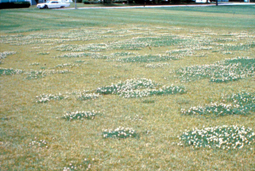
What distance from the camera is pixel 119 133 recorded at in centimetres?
673

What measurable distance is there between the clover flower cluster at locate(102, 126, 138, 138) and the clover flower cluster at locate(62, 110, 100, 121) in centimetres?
103

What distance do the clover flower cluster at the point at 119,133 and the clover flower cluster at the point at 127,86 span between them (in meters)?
3.02

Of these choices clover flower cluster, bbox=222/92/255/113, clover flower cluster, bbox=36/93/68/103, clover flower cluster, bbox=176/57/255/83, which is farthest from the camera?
clover flower cluster, bbox=176/57/255/83

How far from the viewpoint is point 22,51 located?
18953mm

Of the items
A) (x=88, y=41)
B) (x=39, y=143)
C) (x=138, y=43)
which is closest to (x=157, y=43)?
(x=138, y=43)

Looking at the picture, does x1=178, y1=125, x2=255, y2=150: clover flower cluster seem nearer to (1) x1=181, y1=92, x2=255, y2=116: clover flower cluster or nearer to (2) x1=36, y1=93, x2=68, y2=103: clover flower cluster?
(1) x1=181, y1=92, x2=255, y2=116: clover flower cluster

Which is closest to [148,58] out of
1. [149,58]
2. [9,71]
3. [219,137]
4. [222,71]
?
[149,58]

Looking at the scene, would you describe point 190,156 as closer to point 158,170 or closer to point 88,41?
point 158,170

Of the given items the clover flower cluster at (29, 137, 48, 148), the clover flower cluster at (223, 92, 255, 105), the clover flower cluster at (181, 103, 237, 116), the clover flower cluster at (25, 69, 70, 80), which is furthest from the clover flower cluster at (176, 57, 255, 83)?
the clover flower cluster at (29, 137, 48, 148)

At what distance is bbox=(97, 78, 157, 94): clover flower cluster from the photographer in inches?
392

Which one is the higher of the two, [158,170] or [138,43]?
[138,43]

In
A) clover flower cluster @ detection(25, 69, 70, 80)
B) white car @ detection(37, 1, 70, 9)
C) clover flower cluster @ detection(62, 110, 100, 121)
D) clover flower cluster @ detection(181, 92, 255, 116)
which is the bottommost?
clover flower cluster @ detection(62, 110, 100, 121)

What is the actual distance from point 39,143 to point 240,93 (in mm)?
6294

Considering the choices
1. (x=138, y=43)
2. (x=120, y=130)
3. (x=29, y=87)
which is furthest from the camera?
(x=138, y=43)
